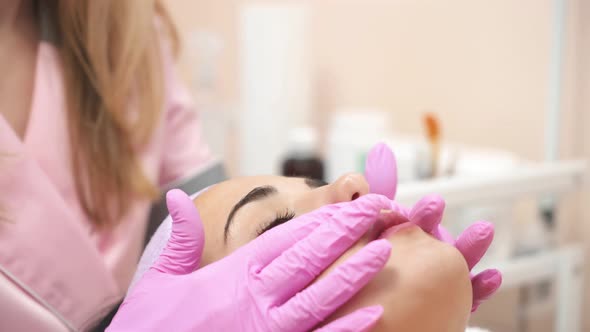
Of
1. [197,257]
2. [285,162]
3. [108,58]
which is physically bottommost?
[285,162]

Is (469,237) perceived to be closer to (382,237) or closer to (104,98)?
(382,237)

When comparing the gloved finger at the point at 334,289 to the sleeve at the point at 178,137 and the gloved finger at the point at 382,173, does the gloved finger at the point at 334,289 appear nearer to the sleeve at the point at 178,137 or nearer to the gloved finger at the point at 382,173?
the gloved finger at the point at 382,173

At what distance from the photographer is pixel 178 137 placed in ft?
2.91

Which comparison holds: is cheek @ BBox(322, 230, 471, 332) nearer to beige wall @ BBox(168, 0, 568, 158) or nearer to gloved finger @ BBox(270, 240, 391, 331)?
gloved finger @ BBox(270, 240, 391, 331)

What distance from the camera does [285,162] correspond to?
1.12 m

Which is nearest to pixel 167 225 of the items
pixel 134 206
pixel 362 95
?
pixel 134 206

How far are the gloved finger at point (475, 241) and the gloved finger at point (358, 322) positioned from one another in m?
0.10

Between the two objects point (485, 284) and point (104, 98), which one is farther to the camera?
point (104, 98)

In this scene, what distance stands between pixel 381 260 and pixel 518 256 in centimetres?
59

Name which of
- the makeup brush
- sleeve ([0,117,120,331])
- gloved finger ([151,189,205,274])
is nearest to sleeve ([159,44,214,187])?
sleeve ([0,117,120,331])

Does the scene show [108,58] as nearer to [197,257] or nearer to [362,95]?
[197,257]

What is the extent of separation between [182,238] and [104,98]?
0.38 meters

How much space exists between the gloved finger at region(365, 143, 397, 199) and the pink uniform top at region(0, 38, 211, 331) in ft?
1.13

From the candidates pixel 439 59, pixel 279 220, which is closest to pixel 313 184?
pixel 279 220
